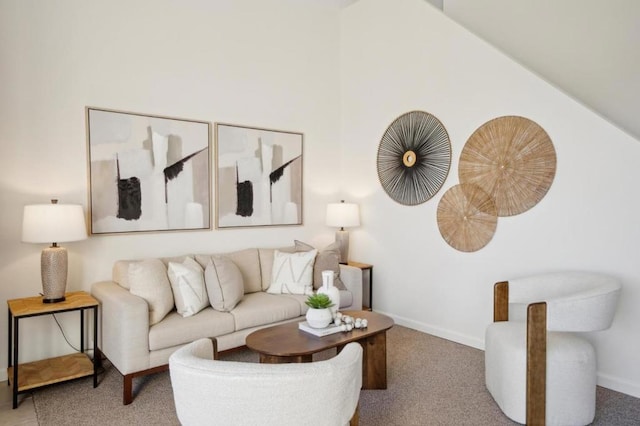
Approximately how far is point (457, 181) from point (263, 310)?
2.07 m

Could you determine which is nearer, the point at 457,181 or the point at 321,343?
the point at 321,343

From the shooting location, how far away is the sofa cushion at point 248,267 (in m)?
3.87

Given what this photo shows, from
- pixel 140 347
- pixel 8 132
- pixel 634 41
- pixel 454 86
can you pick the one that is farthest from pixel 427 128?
pixel 8 132

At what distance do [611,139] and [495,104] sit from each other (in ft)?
3.03

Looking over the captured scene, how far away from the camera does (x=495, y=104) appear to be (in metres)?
3.57

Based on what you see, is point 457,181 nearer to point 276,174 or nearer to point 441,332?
point 441,332

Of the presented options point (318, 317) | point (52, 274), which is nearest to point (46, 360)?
point (52, 274)

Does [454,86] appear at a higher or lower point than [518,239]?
higher

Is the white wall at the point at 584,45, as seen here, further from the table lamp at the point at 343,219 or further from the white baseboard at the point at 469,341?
the table lamp at the point at 343,219

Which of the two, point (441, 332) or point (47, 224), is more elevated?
point (47, 224)

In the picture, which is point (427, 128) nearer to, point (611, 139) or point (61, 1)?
point (611, 139)

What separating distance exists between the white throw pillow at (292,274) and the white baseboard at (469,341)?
1.17 meters

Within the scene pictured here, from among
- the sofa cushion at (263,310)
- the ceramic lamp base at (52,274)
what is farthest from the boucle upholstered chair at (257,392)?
the ceramic lamp base at (52,274)

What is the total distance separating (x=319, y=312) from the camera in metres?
2.70
